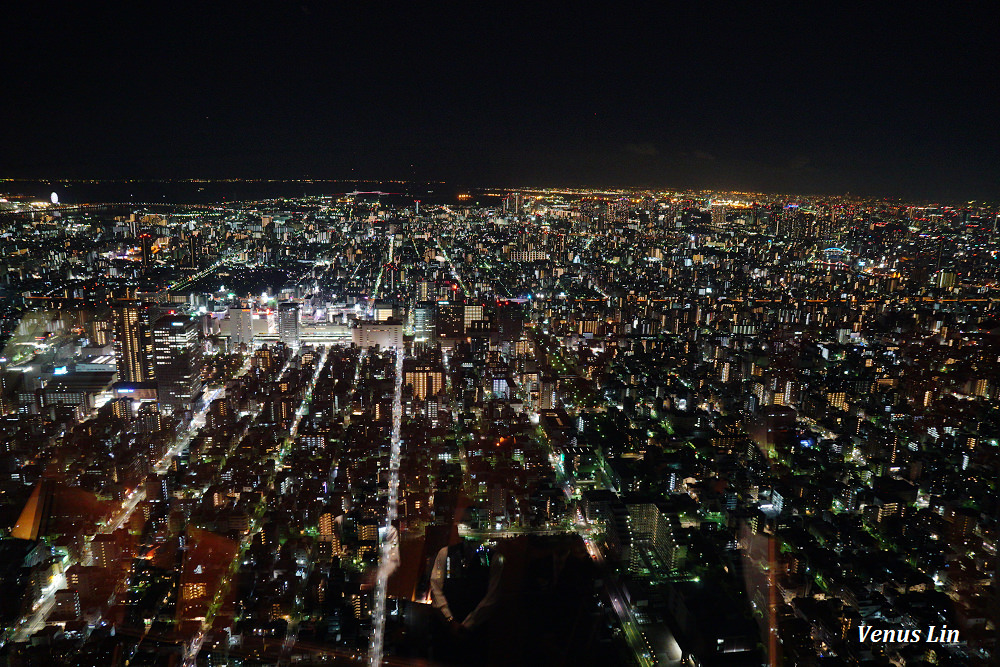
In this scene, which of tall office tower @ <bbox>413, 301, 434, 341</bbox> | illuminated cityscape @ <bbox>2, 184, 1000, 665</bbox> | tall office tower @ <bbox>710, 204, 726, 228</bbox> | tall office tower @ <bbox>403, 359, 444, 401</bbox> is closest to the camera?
illuminated cityscape @ <bbox>2, 184, 1000, 665</bbox>

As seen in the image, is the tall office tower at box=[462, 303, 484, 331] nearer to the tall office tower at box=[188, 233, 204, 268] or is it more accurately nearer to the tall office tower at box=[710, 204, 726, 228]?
the tall office tower at box=[710, 204, 726, 228]

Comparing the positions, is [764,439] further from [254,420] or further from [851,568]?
[254,420]

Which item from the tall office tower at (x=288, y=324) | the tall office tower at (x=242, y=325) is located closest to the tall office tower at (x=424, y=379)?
the tall office tower at (x=288, y=324)

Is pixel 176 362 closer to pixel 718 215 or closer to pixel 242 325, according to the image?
pixel 242 325

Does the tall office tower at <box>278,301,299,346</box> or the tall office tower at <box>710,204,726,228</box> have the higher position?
the tall office tower at <box>710,204,726,228</box>

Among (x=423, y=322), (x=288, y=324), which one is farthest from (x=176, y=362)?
(x=423, y=322)

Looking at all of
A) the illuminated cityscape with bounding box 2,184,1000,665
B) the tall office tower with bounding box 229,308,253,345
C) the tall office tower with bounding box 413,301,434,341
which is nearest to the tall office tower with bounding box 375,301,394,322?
the illuminated cityscape with bounding box 2,184,1000,665
